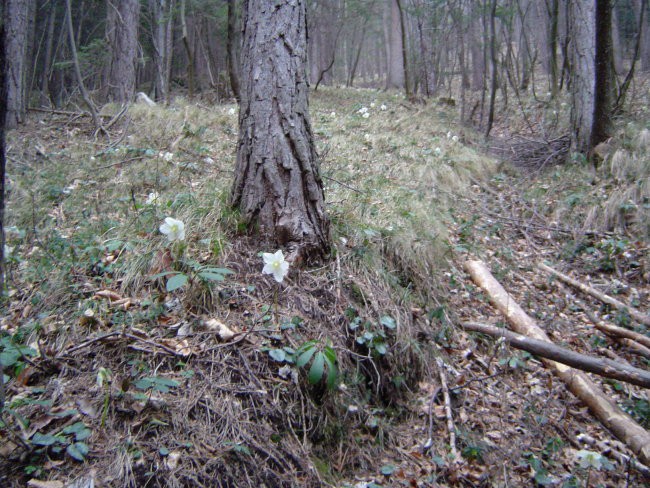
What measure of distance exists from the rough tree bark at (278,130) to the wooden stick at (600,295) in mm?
2912

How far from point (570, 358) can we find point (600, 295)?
5.38 feet

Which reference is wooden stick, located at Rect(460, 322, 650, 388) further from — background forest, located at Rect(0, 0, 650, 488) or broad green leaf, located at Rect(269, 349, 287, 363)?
broad green leaf, located at Rect(269, 349, 287, 363)

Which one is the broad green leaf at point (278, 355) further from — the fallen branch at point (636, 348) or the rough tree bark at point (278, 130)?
the fallen branch at point (636, 348)

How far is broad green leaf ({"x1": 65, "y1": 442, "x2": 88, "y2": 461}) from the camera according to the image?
5.71 feet

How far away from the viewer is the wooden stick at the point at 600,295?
3.62 meters

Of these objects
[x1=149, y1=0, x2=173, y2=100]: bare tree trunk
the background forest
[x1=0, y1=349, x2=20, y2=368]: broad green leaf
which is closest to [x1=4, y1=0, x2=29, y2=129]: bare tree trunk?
the background forest

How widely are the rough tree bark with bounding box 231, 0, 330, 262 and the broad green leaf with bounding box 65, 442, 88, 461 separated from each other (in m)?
1.60

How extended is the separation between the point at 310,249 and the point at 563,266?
3.16 metres

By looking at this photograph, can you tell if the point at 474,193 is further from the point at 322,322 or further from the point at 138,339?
the point at 138,339

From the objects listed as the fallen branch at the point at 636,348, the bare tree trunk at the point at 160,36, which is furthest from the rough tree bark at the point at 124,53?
the fallen branch at the point at 636,348

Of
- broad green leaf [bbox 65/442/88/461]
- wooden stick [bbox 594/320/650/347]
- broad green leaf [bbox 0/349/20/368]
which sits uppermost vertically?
broad green leaf [bbox 0/349/20/368]

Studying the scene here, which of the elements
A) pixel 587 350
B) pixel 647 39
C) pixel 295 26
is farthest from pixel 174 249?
pixel 647 39

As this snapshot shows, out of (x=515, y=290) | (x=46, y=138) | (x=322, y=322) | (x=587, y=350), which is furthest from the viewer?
(x=46, y=138)

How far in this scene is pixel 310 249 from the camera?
3002 mm
